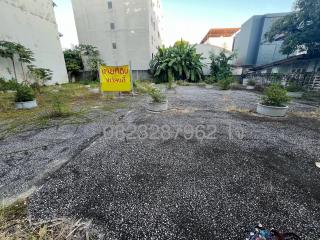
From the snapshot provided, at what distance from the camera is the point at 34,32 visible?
1064 cm

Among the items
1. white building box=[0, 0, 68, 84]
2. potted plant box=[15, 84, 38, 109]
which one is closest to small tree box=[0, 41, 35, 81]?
white building box=[0, 0, 68, 84]

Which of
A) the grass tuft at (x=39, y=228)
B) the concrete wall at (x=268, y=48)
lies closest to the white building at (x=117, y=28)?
the concrete wall at (x=268, y=48)

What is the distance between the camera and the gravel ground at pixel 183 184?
1375 millimetres

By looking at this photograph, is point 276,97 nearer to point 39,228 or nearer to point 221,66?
point 39,228

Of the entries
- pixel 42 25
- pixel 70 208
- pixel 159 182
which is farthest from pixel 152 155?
pixel 42 25

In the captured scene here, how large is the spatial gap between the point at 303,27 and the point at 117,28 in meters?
14.6

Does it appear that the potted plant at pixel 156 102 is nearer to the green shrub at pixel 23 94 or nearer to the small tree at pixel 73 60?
the green shrub at pixel 23 94

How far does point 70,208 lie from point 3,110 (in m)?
5.40

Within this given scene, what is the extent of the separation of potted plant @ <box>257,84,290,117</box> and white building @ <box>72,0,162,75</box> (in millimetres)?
13477

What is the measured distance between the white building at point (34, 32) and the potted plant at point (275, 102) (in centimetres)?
1197

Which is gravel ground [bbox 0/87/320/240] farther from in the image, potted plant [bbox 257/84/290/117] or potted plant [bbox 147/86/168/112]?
potted plant [bbox 147/86/168/112]

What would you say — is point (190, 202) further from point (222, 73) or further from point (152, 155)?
point (222, 73)

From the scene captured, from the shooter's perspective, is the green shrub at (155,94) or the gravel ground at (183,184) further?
the green shrub at (155,94)

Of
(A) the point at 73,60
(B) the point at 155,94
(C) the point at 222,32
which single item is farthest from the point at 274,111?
(C) the point at 222,32
